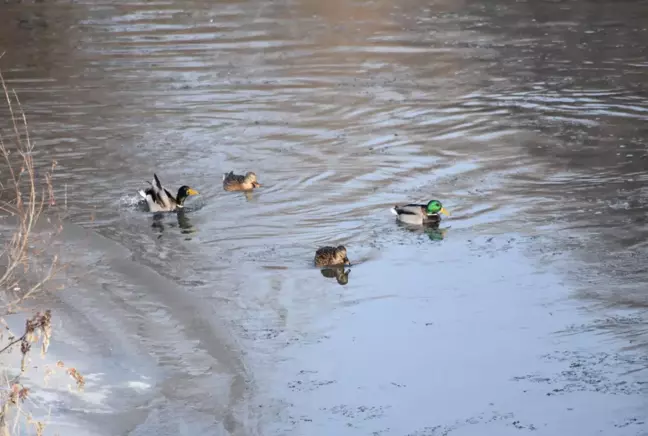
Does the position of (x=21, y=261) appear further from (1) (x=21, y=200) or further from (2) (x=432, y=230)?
(2) (x=432, y=230)

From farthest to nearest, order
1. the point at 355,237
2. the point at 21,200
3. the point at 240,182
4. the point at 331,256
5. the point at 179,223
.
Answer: the point at 240,182 → the point at 179,223 → the point at 355,237 → the point at 331,256 → the point at 21,200

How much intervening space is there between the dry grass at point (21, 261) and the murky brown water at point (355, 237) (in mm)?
315

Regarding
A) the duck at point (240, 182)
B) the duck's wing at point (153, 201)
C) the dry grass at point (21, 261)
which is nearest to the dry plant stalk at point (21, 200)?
the dry grass at point (21, 261)

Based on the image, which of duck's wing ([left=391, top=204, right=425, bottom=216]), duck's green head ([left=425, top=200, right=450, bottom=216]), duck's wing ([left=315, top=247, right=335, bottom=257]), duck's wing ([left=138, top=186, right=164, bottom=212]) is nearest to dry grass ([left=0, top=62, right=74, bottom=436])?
duck's wing ([left=138, top=186, right=164, bottom=212])

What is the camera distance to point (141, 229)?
12.6m

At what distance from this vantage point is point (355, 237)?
1194 cm

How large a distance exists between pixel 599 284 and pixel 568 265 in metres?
0.54

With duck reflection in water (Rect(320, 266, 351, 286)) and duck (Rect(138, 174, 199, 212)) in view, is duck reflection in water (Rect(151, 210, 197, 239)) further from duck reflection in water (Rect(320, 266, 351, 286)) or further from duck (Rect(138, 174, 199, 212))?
duck reflection in water (Rect(320, 266, 351, 286))

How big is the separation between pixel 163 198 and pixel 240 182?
3.42ft

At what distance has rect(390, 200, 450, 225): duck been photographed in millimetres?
12047

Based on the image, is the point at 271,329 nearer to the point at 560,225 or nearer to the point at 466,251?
the point at 466,251

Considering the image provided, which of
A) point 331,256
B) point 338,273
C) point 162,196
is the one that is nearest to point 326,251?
point 331,256

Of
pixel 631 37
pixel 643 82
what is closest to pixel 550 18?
pixel 631 37

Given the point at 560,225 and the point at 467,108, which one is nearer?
the point at 560,225
